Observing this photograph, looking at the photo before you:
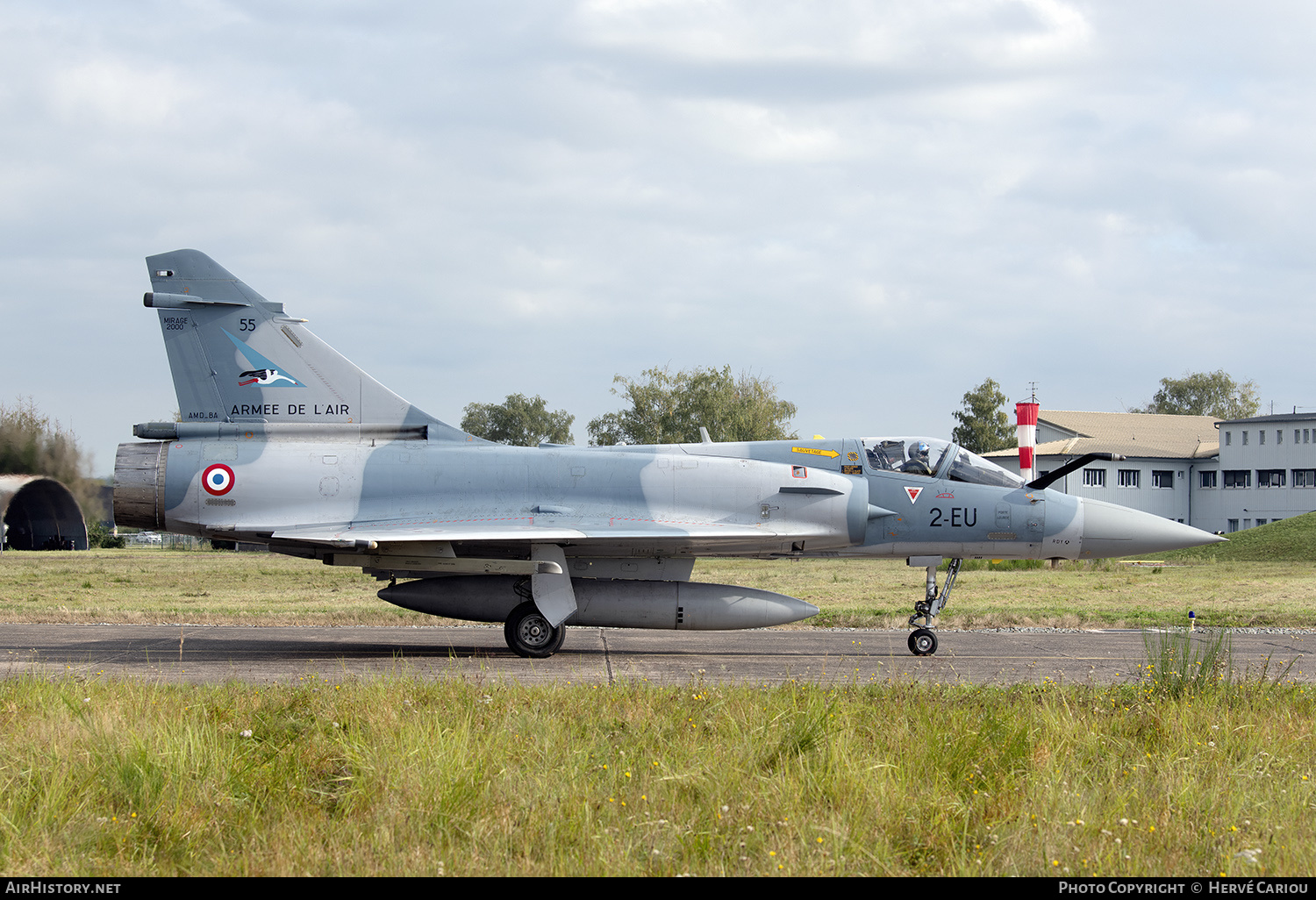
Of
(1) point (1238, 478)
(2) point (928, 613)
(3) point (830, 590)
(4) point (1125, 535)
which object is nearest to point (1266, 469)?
(1) point (1238, 478)

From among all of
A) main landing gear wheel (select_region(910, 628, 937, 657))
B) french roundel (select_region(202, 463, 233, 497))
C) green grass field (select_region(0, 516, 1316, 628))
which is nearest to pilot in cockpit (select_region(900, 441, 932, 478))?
main landing gear wheel (select_region(910, 628, 937, 657))

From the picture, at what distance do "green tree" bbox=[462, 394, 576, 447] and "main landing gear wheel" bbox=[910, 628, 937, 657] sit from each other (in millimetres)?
85893

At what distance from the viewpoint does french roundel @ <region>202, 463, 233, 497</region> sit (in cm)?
1287

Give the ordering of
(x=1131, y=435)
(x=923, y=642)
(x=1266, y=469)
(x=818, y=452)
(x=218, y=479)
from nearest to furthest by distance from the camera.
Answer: (x=218, y=479) → (x=923, y=642) → (x=818, y=452) → (x=1266, y=469) → (x=1131, y=435)

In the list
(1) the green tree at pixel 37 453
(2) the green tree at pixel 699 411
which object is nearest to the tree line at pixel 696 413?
(2) the green tree at pixel 699 411

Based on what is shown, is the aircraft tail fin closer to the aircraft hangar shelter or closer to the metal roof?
the aircraft hangar shelter

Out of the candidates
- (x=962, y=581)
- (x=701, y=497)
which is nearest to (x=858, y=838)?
(x=701, y=497)

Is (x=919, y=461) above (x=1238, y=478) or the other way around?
the other way around

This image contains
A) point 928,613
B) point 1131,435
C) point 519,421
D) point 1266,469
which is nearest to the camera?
point 928,613

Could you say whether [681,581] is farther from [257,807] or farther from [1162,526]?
[257,807]

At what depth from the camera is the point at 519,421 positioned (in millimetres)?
100625

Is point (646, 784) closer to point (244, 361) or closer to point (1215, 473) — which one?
point (244, 361)

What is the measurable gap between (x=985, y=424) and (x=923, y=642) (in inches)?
2812

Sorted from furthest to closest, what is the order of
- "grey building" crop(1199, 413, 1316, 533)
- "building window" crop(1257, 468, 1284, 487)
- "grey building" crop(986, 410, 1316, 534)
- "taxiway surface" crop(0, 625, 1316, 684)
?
"building window" crop(1257, 468, 1284, 487)
"grey building" crop(986, 410, 1316, 534)
"grey building" crop(1199, 413, 1316, 533)
"taxiway surface" crop(0, 625, 1316, 684)
